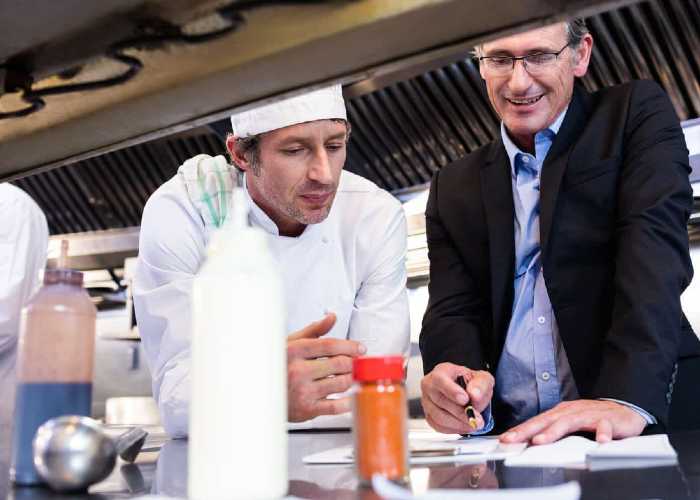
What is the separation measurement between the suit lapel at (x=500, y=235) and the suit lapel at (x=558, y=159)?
0.35ft

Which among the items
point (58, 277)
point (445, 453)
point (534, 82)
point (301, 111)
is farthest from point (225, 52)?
point (534, 82)

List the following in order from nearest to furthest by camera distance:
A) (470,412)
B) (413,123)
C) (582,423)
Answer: (582,423)
(470,412)
(413,123)

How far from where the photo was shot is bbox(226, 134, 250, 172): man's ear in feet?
6.45

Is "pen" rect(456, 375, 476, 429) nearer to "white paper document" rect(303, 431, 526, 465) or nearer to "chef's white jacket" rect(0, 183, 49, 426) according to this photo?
"white paper document" rect(303, 431, 526, 465)

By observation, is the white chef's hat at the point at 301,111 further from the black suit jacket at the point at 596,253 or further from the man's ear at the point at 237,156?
the black suit jacket at the point at 596,253

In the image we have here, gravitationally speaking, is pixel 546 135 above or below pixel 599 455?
above

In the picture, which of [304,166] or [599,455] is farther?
[304,166]

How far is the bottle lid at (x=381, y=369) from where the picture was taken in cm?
75

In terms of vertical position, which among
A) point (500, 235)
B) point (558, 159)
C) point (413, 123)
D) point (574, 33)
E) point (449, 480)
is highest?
point (413, 123)

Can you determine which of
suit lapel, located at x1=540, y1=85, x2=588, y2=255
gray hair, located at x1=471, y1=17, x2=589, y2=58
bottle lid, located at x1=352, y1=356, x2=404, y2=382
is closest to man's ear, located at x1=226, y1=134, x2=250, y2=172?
gray hair, located at x1=471, y1=17, x2=589, y2=58

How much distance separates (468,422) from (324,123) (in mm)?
787

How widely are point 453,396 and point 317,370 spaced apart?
27 cm

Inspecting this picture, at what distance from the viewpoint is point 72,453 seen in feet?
2.46

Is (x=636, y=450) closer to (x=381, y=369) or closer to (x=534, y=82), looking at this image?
(x=381, y=369)
